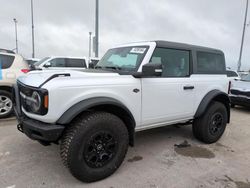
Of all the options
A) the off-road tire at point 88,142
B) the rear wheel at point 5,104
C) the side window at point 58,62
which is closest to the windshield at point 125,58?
the off-road tire at point 88,142

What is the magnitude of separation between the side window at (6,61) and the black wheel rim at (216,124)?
5.12m

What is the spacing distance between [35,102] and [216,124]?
140 inches

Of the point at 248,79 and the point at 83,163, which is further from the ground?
the point at 248,79

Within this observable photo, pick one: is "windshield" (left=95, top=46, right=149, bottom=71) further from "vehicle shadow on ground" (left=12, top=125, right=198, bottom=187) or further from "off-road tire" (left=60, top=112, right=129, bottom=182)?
"vehicle shadow on ground" (left=12, top=125, right=198, bottom=187)

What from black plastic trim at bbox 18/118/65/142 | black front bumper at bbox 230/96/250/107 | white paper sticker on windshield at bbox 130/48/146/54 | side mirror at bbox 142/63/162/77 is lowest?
black front bumper at bbox 230/96/250/107

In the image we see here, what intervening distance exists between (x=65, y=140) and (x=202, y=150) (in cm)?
265

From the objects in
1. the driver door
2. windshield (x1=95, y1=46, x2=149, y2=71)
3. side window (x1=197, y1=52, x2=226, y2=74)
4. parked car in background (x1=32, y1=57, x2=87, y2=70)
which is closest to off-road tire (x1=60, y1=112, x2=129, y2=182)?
the driver door

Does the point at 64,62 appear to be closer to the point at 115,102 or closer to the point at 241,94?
the point at 241,94

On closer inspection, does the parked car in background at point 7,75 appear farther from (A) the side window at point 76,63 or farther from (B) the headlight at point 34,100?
(A) the side window at point 76,63

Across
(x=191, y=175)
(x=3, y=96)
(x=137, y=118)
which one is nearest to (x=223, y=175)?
(x=191, y=175)

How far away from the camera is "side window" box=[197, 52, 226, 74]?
426 centimetres

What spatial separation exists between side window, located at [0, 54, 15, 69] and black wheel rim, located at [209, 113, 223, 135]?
16.8 feet

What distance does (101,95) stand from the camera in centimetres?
284

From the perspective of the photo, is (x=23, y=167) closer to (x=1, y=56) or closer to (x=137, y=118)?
(x=137, y=118)
